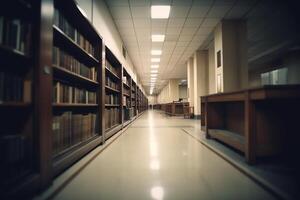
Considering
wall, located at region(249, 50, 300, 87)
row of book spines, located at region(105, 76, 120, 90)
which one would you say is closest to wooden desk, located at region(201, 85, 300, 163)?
row of book spines, located at region(105, 76, 120, 90)

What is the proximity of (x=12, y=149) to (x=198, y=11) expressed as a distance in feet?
15.9

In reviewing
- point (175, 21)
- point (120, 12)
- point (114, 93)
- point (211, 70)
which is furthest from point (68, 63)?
point (211, 70)

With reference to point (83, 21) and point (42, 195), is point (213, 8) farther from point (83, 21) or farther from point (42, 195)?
point (42, 195)

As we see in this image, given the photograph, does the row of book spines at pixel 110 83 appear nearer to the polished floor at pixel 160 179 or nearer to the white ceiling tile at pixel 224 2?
the polished floor at pixel 160 179

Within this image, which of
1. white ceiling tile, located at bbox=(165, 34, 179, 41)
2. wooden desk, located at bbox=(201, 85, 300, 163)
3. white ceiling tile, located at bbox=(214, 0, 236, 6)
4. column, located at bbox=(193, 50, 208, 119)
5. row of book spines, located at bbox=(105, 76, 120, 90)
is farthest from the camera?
column, located at bbox=(193, 50, 208, 119)

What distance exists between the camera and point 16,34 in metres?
1.32

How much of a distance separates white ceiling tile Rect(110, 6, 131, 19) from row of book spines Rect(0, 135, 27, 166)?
4035 mm

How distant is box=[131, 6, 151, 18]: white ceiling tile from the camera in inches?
177

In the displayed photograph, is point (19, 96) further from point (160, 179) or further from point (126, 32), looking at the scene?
point (126, 32)

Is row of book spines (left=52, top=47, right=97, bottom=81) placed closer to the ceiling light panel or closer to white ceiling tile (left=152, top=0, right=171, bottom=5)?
white ceiling tile (left=152, top=0, right=171, bottom=5)

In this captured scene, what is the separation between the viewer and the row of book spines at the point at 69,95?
1936mm

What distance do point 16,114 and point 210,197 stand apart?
5.38 feet

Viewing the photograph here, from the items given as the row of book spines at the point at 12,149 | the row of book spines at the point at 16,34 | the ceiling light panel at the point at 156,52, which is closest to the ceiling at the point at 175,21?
the ceiling light panel at the point at 156,52

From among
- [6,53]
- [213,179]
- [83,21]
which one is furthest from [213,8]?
[6,53]
